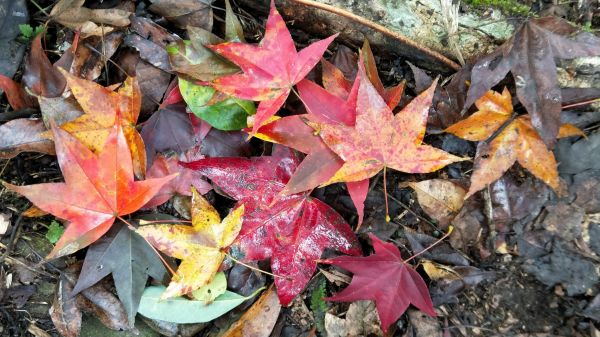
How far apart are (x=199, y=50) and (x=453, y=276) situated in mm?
1151

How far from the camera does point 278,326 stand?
1.56m

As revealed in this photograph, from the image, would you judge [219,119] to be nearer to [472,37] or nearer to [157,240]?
[157,240]

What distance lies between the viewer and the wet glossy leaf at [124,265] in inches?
58.0

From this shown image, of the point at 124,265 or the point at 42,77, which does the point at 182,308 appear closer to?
the point at 124,265

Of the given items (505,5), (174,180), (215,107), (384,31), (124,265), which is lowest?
(124,265)

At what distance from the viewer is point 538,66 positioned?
1.29 m

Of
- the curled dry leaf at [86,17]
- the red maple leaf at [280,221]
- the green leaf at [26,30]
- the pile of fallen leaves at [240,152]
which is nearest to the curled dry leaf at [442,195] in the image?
the pile of fallen leaves at [240,152]

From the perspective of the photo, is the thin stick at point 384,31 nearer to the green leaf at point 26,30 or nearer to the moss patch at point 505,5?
the moss patch at point 505,5

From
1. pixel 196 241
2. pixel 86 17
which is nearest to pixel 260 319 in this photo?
pixel 196 241

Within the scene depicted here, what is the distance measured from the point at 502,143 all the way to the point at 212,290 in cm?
109

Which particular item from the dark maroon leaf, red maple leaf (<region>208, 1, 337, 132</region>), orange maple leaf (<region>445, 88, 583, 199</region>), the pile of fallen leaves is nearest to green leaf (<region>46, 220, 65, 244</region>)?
the pile of fallen leaves

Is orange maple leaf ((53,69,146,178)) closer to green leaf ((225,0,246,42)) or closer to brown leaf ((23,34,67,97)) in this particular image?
brown leaf ((23,34,67,97))

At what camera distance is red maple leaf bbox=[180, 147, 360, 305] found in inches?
57.3

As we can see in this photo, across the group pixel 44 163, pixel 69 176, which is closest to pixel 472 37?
pixel 69 176
